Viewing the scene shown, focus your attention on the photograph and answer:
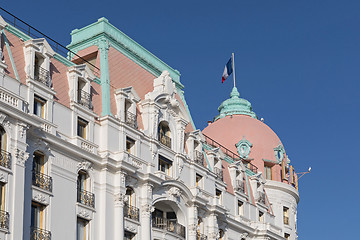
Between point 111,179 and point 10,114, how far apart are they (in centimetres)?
1009

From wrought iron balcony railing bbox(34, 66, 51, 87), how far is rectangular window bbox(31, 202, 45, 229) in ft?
25.7


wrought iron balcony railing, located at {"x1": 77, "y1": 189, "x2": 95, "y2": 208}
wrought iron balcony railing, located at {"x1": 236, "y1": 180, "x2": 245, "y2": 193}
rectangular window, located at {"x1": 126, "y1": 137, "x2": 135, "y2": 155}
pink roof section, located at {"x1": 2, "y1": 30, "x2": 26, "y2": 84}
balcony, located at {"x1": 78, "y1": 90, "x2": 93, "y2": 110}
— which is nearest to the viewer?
pink roof section, located at {"x1": 2, "y1": 30, "x2": 26, "y2": 84}

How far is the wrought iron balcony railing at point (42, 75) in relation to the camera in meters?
45.1

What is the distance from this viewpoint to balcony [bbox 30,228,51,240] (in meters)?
41.2

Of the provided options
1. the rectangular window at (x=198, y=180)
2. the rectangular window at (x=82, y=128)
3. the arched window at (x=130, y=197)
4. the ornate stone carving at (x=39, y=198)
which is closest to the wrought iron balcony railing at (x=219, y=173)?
the rectangular window at (x=198, y=180)

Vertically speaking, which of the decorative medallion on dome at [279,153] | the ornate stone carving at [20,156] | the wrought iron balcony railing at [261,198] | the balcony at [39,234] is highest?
the decorative medallion on dome at [279,153]

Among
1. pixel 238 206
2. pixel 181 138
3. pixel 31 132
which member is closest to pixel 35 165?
pixel 31 132

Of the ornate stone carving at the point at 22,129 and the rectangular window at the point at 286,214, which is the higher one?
the rectangular window at the point at 286,214

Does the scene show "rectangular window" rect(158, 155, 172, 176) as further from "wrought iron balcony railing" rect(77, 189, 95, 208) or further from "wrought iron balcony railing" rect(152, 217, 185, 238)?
"wrought iron balcony railing" rect(77, 189, 95, 208)

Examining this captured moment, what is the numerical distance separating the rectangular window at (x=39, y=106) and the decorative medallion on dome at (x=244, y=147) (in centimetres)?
3068

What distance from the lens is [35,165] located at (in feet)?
141

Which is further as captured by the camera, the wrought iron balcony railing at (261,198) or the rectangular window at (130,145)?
the wrought iron balcony railing at (261,198)

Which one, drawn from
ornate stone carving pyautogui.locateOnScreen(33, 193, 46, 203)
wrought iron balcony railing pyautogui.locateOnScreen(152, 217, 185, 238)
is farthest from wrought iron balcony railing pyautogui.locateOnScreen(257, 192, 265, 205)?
ornate stone carving pyautogui.locateOnScreen(33, 193, 46, 203)

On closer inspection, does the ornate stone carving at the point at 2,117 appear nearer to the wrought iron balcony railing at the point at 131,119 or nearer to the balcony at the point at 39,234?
the balcony at the point at 39,234
